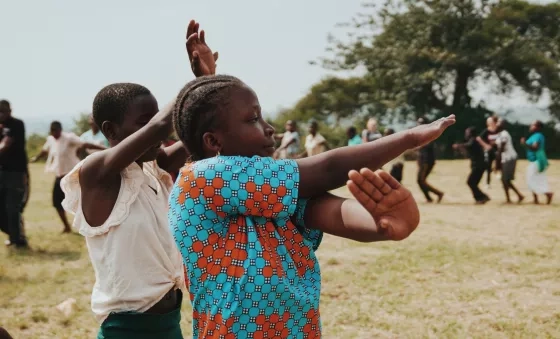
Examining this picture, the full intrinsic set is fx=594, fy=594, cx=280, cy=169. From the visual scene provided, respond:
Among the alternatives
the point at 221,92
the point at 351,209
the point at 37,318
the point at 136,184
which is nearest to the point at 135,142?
the point at 136,184

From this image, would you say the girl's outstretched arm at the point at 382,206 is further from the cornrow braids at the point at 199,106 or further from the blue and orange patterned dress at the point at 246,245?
the cornrow braids at the point at 199,106

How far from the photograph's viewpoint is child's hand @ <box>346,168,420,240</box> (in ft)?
4.05

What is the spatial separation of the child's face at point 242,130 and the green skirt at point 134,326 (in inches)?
38.6

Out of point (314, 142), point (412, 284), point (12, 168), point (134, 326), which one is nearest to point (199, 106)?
A: point (134, 326)

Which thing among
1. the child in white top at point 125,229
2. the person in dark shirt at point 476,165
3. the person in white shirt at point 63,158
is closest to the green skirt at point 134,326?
the child in white top at point 125,229

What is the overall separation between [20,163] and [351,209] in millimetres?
6762

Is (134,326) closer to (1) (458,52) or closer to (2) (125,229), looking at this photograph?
(2) (125,229)

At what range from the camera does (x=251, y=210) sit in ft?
4.66

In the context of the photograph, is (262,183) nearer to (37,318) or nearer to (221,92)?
(221,92)

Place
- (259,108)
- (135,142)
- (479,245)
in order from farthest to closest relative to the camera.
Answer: (479,245)
(135,142)
(259,108)

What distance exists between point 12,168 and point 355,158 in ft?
22.0

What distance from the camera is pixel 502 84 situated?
96.6 feet

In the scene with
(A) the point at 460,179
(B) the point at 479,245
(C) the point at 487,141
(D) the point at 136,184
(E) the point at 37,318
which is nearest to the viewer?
(D) the point at 136,184

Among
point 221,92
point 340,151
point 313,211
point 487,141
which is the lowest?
point 487,141
